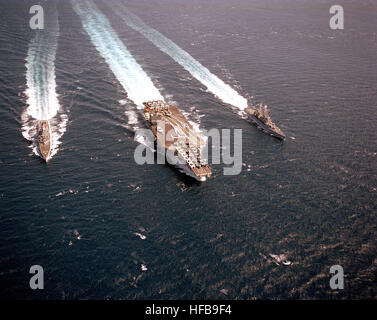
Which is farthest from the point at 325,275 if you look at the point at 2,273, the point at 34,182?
the point at 34,182

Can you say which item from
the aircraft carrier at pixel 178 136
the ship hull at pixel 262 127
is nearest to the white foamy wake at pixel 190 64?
the ship hull at pixel 262 127

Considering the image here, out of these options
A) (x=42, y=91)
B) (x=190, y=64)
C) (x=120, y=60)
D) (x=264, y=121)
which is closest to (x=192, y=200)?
(x=264, y=121)

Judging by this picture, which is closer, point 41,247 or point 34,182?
point 41,247

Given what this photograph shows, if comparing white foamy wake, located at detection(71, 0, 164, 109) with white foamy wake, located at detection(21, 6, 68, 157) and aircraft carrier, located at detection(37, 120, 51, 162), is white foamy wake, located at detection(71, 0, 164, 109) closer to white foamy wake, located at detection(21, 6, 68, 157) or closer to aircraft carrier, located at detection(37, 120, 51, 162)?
white foamy wake, located at detection(21, 6, 68, 157)

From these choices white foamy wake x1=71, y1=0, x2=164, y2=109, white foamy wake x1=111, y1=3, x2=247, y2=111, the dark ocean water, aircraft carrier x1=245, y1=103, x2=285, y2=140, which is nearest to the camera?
the dark ocean water

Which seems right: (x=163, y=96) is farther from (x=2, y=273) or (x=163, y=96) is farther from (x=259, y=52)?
(x=2, y=273)

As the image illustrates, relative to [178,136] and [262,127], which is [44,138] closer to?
[178,136]

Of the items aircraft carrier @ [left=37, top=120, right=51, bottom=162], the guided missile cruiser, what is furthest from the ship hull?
aircraft carrier @ [left=37, top=120, right=51, bottom=162]

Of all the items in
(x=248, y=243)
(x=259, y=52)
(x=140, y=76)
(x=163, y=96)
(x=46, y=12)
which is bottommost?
(x=248, y=243)
